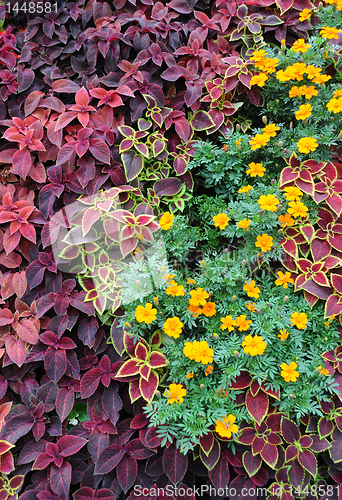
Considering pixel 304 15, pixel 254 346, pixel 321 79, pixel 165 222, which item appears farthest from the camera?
pixel 304 15

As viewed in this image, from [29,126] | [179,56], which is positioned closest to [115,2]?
[179,56]

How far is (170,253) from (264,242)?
0.43m

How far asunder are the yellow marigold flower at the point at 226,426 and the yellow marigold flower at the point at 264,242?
67 centimetres

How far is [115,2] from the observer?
2.08 m

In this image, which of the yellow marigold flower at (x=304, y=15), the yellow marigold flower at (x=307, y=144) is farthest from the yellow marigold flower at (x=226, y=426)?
the yellow marigold flower at (x=304, y=15)

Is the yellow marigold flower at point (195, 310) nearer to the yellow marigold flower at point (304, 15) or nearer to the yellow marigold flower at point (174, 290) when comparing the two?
the yellow marigold flower at point (174, 290)

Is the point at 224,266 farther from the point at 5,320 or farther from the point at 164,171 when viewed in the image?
the point at 5,320

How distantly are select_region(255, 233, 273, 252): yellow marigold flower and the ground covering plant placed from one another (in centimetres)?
7

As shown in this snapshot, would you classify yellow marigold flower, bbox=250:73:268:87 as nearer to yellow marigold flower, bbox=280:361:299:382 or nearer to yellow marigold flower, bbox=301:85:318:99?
yellow marigold flower, bbox=301:85:318:99

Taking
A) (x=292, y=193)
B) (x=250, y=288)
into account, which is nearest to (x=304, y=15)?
(x=292, y=193)

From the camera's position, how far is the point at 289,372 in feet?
4.48

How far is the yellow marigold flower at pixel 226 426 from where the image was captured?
1.31 m

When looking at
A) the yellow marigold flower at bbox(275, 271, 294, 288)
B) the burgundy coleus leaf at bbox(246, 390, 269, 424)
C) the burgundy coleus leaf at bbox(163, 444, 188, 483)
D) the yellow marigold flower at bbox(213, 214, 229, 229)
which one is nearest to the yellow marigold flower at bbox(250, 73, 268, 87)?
the yellow marigold flower at bbox(213, 214, 229, 229)

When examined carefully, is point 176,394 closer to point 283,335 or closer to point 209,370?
point 209,370
